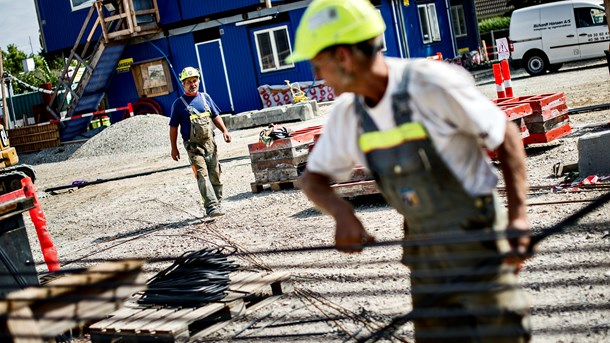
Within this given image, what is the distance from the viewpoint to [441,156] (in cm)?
314

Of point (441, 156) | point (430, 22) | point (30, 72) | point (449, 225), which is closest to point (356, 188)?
point (449, 225)

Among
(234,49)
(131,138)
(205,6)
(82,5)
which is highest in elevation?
(82,5)

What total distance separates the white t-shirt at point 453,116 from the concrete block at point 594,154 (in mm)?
6754

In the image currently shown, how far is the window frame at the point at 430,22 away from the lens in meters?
35.0

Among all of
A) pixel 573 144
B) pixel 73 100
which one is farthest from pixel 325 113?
Result: pixel 573 144

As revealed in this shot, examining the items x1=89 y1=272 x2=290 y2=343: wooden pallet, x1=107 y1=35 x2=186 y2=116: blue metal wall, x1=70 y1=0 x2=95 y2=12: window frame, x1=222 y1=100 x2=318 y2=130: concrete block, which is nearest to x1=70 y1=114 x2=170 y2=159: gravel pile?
x1=222 y1=100 x2=318 y2=130: concrete block

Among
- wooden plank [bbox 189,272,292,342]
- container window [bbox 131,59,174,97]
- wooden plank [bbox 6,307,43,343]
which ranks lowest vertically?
wooden plank [bbox 189,272,292,342]

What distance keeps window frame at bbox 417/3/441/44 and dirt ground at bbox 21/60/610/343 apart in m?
12.6

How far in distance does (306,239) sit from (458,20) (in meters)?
31.8

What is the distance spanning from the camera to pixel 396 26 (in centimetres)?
3241

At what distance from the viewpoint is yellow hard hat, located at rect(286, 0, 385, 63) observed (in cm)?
315

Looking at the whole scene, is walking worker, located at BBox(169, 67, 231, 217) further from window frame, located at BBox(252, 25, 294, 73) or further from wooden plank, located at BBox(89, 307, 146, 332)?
window frame, located at BBox(252, 25, 294, 73)

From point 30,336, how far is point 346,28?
1.91m

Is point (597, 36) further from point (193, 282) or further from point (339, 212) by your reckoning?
point (339, 212)
